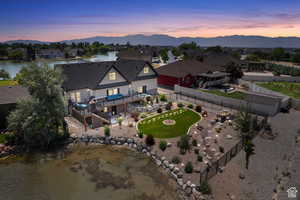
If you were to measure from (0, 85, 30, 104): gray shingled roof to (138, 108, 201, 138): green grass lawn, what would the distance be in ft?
49.0

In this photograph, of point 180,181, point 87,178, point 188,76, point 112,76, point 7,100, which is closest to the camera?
point 180,181

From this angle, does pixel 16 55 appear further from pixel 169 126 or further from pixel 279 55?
pixel 279 55

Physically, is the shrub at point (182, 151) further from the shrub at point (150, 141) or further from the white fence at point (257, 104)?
the white fence at point (257, 104)

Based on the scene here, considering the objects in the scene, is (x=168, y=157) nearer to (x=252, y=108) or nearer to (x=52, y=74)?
(x=52, y=74)

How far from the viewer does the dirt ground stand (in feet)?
42.7

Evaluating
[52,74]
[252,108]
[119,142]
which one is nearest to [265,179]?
[119,142]

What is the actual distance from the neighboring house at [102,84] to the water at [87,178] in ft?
31.9

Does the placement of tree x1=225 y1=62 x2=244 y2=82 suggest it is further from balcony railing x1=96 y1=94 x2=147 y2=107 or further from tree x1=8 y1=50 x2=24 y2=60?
tree x1=8 y1=50 x2=24 y2=60

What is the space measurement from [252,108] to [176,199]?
819 inches

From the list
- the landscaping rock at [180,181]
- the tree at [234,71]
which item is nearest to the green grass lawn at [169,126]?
the landscaping rock at [180,181]

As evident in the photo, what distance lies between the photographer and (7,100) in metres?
22.0

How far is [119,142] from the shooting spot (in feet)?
67.1

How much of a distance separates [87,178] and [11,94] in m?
16.0

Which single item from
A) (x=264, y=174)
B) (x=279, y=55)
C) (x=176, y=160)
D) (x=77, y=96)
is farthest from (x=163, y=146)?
(x=279, y=55)
